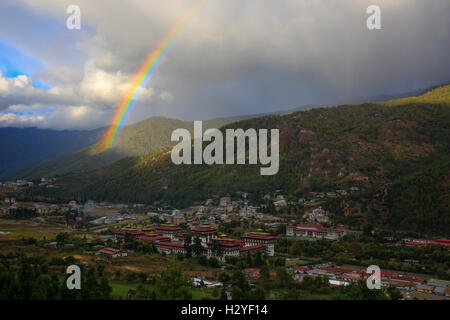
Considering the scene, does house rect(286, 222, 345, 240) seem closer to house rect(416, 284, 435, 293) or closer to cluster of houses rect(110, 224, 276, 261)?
cluster of houses rect(110, 224, 276, 261)

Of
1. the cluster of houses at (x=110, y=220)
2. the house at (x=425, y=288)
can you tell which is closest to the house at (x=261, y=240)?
the house at (x=425, y=288)

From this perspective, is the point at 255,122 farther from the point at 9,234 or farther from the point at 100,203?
the point at 9,234

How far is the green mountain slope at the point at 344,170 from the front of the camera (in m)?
58.4

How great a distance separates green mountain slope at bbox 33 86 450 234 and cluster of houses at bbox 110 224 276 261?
1953 centimetres

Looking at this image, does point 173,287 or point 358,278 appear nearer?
point 173,287

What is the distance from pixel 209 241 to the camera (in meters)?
49.8

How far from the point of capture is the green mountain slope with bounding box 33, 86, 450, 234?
58406 millimetres

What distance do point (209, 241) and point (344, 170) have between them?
162 ft

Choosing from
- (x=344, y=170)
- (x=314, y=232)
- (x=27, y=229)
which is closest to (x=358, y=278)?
(x=314, y=232)

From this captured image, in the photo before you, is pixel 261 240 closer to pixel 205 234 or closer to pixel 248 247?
pixel 248 247

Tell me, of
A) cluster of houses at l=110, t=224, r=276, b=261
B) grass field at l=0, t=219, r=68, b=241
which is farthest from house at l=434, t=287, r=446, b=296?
grass field at l=0, t=219, r=68, b=241

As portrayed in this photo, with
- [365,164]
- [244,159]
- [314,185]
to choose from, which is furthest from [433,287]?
[244,159]
